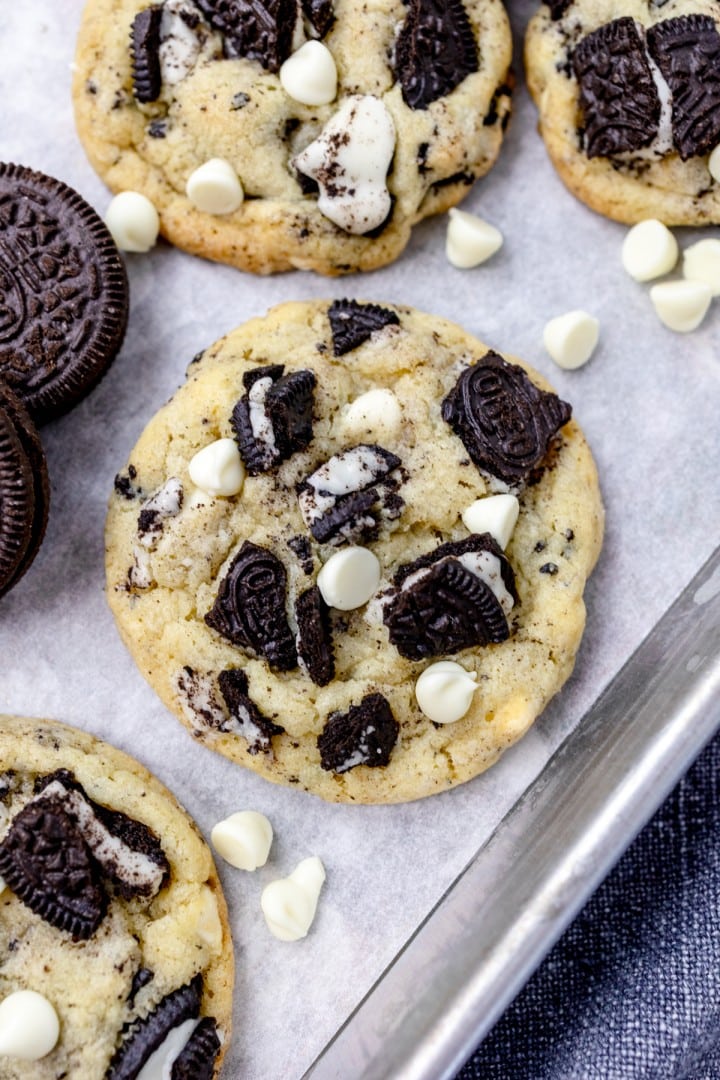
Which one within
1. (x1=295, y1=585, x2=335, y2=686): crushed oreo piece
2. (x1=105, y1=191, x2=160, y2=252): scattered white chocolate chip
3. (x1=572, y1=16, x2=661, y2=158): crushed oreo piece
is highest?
(x1=572, y1=16, x2=661, y2=158): crushed oreo piece

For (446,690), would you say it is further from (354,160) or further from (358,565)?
(354,160)

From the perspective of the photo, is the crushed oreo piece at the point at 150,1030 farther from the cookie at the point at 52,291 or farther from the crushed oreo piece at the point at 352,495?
the cookie at the point at 52,291

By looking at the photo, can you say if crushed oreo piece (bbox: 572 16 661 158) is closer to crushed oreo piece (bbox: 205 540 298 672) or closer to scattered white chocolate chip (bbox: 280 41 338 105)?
scattered white chocolate chip (bbox: 280 41 338 105)

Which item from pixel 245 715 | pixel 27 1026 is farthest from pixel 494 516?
pixel 27 1026

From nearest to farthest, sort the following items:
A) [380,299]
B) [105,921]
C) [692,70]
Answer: [105,921], [692,70], [380,299]

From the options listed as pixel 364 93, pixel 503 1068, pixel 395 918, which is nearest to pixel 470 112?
pixel 364 93

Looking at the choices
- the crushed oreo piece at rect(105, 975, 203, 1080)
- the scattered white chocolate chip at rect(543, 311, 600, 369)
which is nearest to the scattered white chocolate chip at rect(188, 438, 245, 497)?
the scattered white chocolate chip at rect(543, 311, 600, 369)

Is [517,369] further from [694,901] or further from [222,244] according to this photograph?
[694,901]
